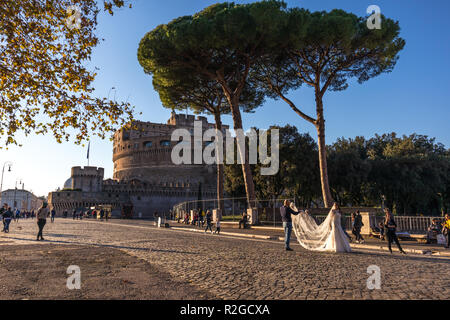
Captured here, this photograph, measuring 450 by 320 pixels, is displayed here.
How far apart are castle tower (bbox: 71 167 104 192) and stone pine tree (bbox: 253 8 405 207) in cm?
5290

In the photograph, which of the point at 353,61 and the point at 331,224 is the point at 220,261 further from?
the point at 353,61

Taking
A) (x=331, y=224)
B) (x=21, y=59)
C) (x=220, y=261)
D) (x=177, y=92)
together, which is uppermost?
(x=177, y=92)

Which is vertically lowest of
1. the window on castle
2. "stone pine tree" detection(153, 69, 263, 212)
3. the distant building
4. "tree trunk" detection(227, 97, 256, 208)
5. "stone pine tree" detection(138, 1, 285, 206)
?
the distant building

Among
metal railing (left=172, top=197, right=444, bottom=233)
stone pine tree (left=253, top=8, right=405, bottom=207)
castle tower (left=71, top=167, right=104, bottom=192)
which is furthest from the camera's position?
castle tower (left=71, top=167, right=104, bottom=192)

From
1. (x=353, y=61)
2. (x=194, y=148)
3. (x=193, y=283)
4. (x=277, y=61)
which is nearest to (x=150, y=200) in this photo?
(x=194, y=148)

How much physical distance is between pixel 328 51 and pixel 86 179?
5739 centimetres

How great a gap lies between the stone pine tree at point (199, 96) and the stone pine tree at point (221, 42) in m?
1.47

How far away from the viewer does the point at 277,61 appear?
2370 centimetres

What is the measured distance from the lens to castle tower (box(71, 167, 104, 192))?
64.5 metres

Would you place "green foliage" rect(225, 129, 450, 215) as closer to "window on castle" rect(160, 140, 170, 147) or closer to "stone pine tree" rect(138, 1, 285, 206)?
"stone pine tree" rect(138, 1, 285, 206)

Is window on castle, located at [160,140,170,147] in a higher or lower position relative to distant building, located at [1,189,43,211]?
higher

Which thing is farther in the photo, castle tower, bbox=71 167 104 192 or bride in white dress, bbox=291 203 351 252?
castle tower, bbox=71 167 104 192

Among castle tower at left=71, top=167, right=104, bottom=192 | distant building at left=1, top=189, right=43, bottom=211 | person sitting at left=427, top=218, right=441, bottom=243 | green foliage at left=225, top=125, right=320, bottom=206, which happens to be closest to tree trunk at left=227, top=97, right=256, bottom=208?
green foliage at left=225, top=125, right=320, bottom=206
